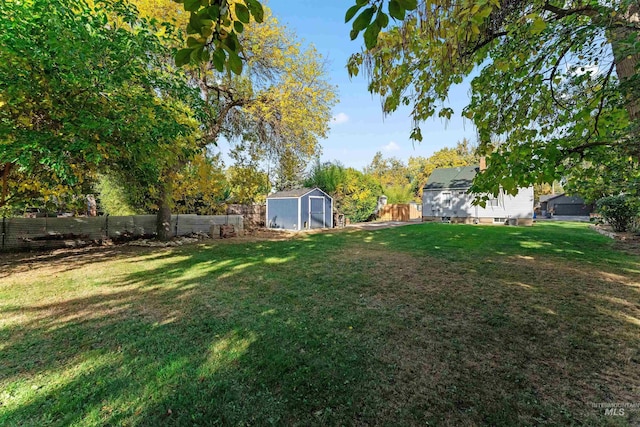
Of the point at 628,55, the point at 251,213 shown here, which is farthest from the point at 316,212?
the point at 628,55

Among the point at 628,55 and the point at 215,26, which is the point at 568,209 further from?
the point at 215,26

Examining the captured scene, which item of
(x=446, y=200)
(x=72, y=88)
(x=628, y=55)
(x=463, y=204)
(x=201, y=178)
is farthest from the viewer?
(x=446, y=200)

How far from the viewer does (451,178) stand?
22531 mm

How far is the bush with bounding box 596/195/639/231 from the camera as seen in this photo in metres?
10.0

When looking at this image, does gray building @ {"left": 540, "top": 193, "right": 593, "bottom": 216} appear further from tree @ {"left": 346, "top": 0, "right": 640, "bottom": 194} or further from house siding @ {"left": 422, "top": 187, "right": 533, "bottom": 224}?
tree @ {"left": 346, "top": 0, "right": 640, "bottom": 194}

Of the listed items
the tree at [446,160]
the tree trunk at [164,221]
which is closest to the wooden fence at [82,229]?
the tree trunk at [164,221]

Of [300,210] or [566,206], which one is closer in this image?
[300,210]

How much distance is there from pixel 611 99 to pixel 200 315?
517 cm

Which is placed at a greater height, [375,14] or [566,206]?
[375,14]

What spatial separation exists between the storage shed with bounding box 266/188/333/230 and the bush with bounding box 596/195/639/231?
12.8 meters

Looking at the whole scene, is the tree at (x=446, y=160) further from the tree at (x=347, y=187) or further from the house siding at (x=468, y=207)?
the tree at (x=347, y=187)

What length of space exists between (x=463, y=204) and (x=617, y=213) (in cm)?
1041

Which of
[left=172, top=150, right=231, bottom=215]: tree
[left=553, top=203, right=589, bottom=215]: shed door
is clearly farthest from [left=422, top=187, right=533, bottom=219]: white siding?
[left=553, top=203, right=589, bottom=215]: shed door

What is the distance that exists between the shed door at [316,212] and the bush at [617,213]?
42.3 ft
